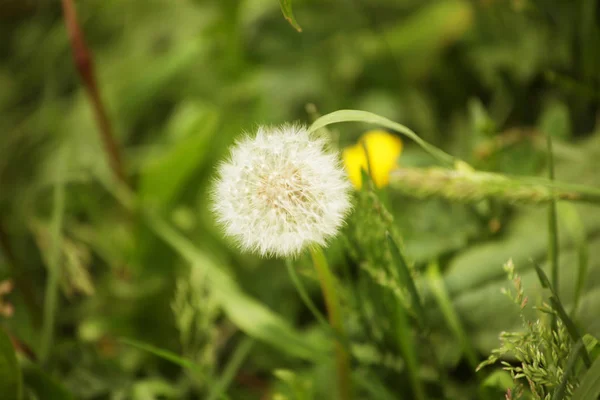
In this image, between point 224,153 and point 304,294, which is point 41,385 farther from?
point 224,153

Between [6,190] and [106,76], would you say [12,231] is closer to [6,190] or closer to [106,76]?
[6,190]

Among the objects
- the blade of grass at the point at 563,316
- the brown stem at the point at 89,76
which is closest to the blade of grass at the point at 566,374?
the blade of grass at the point at 563,316

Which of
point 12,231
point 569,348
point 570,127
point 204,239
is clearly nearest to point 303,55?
point 204,239

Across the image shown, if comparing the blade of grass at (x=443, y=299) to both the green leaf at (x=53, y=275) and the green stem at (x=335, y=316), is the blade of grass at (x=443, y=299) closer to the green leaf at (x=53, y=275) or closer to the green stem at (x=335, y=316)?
the green stem at (x=335, y=316)

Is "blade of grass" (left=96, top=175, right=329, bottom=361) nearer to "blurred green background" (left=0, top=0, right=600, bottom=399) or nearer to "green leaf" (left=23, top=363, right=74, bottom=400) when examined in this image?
"blurred green background" (left=0, top=0, right=600, bottom=399)

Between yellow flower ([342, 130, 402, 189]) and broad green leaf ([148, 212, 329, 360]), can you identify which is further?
yellow flower ([342, 130, 402, 189])

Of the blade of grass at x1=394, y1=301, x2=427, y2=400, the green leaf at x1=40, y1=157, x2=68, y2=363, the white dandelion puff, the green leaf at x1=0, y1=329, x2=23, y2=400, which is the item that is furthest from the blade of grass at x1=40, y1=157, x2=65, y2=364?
the blade of grass at x1=394, y1=301, x2=427, y2=400

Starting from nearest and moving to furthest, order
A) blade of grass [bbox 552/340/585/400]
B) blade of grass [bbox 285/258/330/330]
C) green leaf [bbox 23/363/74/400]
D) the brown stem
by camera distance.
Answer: blade of grass [bbox 552/340/585/400]
blade of grass [bbox 285/258/330/330]
green leaf [bbox 23/363/74/400]
the brown stem
